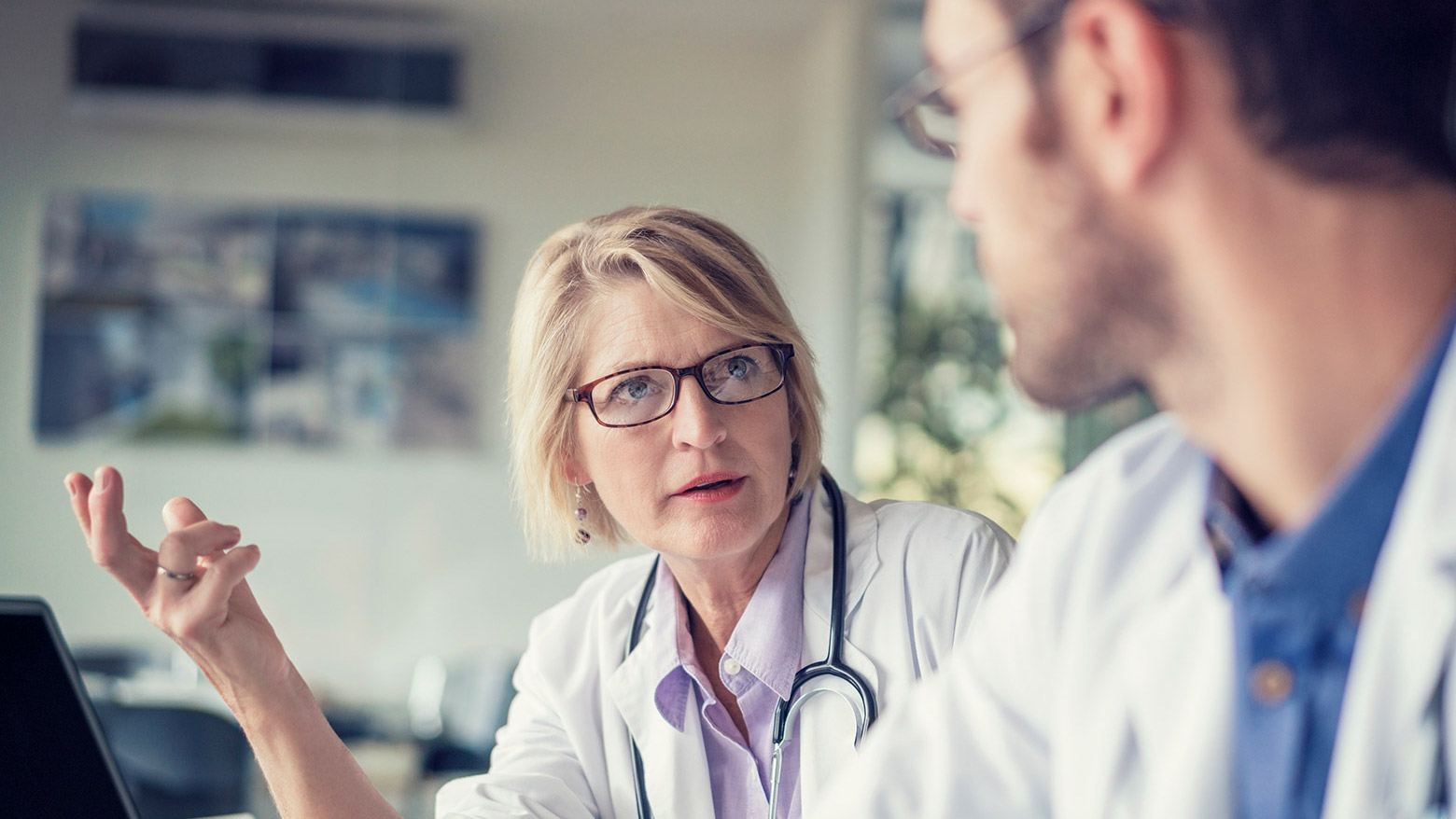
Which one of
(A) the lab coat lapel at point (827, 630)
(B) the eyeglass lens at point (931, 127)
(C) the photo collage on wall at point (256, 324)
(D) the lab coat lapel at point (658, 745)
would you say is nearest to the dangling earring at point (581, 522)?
(D) the lab coat lapel at point (658, 745)

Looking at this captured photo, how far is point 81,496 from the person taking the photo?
1.09 meters

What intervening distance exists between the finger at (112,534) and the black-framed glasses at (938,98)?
777 millimetres

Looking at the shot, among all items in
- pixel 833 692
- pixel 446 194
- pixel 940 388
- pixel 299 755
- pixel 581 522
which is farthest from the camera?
pixel 940 388

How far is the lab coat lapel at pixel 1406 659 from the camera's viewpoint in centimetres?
65

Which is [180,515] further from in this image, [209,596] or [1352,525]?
[1352,525]

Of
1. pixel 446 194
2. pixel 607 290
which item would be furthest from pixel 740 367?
pixel 446 194

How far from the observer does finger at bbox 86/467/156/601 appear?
3.48 ft

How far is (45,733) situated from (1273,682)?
108 cm

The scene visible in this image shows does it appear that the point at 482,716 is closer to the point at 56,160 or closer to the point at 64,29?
the point at 56,160

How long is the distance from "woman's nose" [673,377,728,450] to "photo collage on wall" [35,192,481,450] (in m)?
3.16

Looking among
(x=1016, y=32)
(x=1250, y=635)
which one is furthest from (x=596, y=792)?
(x=1016, y=32)

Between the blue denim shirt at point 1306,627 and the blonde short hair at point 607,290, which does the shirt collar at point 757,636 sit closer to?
the blonde short hair at point 607,290

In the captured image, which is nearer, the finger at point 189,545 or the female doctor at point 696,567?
the finger at point 189,545

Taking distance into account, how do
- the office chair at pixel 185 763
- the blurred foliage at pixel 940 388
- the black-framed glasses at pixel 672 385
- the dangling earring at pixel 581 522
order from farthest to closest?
the blurred foliage at pixel 940 388
the office chair at pixel 185 763
the dangling earring at pixel 581 522
the black-framed glasses at pixel 672 385
